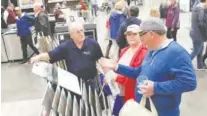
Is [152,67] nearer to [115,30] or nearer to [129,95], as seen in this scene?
[129,95]

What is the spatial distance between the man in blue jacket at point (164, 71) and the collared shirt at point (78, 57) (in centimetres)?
126

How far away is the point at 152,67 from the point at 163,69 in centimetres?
9

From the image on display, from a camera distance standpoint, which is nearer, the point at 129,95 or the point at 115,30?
the point at 129,95

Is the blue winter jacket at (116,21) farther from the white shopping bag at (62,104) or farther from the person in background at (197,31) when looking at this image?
the white shopping bag at (62,104)

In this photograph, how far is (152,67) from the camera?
7.29 ft

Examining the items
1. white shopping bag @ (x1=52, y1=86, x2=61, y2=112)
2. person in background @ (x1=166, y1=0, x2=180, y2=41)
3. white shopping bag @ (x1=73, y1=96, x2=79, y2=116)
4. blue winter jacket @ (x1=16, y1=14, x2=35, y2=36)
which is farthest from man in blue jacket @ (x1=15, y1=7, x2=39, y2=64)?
white shopping bag @ (x1=73, y1=96, x2=79, y2=116)

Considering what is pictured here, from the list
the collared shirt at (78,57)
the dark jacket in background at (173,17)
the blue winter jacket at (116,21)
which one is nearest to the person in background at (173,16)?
the dark jacket in background at (173,17)

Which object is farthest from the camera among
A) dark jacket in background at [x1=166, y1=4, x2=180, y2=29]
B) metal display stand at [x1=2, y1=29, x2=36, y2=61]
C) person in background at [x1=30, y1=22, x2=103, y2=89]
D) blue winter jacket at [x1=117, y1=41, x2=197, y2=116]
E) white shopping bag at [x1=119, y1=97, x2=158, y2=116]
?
metal display stand at [x1=2, y1=29, x2=36, y2=61]

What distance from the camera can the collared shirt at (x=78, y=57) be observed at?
3.49 meters

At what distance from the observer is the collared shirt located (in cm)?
349

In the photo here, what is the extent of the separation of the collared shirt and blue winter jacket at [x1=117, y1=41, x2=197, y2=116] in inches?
50.2

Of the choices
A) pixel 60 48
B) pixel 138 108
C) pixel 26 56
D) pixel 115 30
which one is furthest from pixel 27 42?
pixel 138 108

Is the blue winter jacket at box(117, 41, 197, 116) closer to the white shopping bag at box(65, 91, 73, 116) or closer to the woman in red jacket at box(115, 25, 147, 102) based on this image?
the woman in red jacket at box(115, 25, 147, 102)

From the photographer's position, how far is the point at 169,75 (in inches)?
85.6
